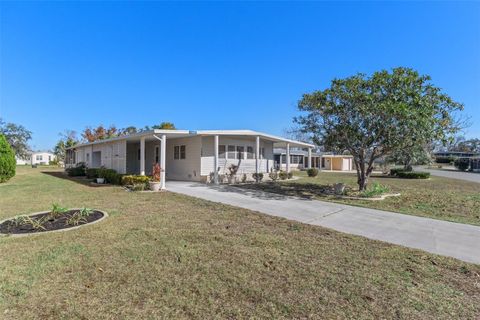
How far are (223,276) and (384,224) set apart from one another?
4.84m

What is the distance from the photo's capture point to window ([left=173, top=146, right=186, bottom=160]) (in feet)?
54.1

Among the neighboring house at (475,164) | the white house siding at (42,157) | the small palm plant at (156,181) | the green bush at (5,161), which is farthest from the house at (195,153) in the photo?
the white house siding at (42,157)

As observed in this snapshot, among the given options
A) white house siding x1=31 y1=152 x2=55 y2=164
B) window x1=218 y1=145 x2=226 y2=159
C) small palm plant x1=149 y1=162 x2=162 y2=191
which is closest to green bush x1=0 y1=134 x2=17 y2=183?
small palm plant x1=149 y1=162 x2=162 y2=191

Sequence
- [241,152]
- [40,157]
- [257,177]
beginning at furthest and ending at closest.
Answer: [40,157], [241,152], [257,177]

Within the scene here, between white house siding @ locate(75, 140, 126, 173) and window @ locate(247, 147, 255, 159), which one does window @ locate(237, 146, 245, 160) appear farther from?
white house siding @ locate(75, 140, 126, 173)

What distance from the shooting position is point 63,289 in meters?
3.02

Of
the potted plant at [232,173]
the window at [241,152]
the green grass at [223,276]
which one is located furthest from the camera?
the window at [241,152]

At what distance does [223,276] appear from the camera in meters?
3.38

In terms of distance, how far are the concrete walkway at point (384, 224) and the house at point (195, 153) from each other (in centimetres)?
604

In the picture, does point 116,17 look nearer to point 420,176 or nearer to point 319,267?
point 319,267

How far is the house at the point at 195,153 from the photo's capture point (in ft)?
48.6

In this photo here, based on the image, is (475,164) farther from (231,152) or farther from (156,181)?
(156,181)

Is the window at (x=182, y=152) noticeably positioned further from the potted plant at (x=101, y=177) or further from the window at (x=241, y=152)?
the potted plant at (x=101, y=177)

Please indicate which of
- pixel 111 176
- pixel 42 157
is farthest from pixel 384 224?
pixel 42 157
